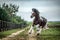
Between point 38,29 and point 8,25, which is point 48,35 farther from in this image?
point 8,25

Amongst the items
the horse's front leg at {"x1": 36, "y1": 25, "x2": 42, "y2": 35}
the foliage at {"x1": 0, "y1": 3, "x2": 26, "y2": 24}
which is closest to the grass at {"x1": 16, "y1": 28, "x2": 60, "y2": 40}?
the horse's front leg at {"x1": 36, "y1": 25, "x2": 42, "y2": 35}

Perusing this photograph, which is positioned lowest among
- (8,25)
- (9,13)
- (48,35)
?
(48,35)

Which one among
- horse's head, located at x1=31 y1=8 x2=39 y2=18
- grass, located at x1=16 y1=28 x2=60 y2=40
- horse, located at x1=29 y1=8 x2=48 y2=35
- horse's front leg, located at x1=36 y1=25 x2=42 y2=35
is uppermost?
horse's head, located at x1=31 y1=8 x2=39 y2=18

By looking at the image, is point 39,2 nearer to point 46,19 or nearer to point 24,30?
point 46,19

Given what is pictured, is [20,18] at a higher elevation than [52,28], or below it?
higher

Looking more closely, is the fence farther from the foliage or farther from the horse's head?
the horse's head

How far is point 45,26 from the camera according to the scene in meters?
2.09

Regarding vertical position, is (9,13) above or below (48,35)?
above

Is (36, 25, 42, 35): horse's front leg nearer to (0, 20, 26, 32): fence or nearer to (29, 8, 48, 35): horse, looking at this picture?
(29, 8, 48, 35): horse

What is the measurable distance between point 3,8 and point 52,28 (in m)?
0.80

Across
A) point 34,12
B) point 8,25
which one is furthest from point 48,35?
point 8,25

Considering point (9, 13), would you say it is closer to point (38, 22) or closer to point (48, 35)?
point (38, 22)

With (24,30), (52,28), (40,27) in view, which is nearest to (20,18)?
(24,30)

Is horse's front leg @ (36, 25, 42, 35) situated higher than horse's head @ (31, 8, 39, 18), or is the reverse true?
horse's head @ (31, 8, 39, 18)
